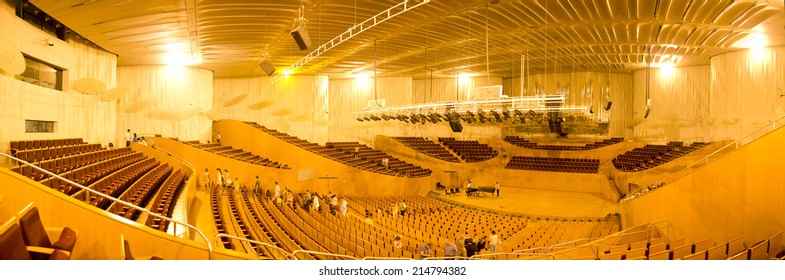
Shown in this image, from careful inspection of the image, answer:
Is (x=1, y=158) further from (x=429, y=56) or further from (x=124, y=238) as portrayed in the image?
(x=429, y=56)

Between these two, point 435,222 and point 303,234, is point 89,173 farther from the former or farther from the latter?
point 435,222

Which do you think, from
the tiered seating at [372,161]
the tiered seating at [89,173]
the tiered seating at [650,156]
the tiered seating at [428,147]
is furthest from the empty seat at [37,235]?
the tiered seating at [650,156]

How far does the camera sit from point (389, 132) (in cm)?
1841

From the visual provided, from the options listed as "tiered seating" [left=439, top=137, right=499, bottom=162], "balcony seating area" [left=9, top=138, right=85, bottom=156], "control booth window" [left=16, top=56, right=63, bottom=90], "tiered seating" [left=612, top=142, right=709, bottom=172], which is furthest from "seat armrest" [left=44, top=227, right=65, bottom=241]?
"tiered seating" [left=439, top=137, right=499, bottom=162]

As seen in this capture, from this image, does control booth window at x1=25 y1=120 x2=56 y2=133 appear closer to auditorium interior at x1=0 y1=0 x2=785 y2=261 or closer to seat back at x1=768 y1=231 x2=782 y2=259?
auditorium interior at x1=0 y1=0 x2=785 y2=261

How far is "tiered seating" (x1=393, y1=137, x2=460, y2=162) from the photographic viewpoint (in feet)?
56.1

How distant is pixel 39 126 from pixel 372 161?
33.0 ft

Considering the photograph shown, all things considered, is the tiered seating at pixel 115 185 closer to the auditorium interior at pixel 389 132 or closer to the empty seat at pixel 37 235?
the auditorium interior at pixel 389 132

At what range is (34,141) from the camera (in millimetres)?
7371

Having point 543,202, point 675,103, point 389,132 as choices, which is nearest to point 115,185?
point 543,202

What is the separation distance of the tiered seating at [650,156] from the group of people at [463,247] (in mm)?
8730

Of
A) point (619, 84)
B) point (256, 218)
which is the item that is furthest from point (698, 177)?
point (619, 84)

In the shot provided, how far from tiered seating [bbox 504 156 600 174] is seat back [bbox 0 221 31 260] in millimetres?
15392

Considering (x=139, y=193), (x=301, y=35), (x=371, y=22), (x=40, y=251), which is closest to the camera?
(x=40, y=251)
